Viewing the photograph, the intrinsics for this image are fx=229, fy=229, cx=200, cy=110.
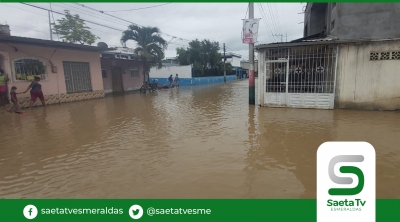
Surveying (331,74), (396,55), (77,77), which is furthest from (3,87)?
(396,55)

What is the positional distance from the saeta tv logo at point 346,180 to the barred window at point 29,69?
1421 cm

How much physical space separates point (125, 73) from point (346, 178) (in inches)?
865

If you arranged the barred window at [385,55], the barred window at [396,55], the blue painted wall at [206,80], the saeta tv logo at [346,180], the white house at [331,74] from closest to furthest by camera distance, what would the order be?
the saeta tv logo at [346,180]
the barred window at [396,55]
the barred window at [385,55]
the white house at [331,74]
the blue painted wall at [206,80]

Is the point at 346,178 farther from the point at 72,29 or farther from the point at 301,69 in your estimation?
the point at 72,29

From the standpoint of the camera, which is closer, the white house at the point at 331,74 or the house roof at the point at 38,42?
the white house at the point at 331,74

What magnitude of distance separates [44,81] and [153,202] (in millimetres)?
13404

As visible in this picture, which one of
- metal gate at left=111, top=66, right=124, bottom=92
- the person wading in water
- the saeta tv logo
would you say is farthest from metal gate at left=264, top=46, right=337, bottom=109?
metal gate at left=111, top=66, right=124, bottom=92

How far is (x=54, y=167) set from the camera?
4176 millimetres

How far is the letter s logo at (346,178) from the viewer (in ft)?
8.71

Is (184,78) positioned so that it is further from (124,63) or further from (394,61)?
(394,61)

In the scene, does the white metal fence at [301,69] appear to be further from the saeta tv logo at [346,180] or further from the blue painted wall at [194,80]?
the blue painted wall at [194,80]

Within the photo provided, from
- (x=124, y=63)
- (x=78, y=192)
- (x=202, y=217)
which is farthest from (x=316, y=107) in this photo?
(x=124, y=63)

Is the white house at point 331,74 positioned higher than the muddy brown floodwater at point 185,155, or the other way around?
the white house at point 331,74

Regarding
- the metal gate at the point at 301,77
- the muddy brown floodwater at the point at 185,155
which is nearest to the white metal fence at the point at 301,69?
the metal gate at the point at 301,77
